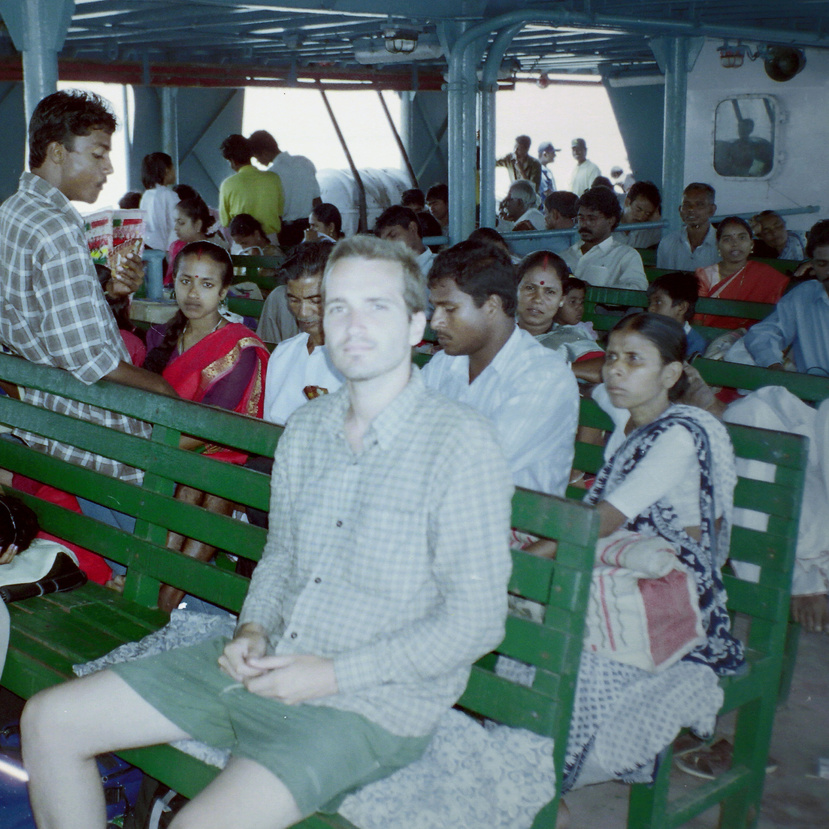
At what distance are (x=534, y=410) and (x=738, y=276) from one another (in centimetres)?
372

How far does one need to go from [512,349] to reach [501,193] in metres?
21.1

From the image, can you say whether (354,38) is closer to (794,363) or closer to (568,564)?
(794,363)

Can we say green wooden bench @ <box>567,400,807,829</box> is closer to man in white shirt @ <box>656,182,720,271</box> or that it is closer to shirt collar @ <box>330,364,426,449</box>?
shirt collar @ <box>330,364,426,449</box>

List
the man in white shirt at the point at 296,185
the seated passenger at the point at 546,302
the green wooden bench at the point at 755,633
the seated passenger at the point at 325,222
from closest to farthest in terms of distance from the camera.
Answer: the green wooden bench at the point at 755,633, the seated passenger at the point at 546,302, the seated passenger at the point at 325,222, the man in white shirt at the point at 296,185

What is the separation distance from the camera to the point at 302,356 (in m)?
4.00

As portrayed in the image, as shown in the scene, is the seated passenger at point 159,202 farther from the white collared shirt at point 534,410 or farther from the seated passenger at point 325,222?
the white collared shirt at point 534,410

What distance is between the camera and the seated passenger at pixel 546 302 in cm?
455

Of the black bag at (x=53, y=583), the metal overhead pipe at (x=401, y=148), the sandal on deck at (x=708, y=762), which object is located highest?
the metal overhead pipe at (x=401, y=148)

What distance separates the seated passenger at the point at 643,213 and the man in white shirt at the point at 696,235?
2.58 metres

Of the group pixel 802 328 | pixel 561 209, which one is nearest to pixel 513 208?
pixel 561 209

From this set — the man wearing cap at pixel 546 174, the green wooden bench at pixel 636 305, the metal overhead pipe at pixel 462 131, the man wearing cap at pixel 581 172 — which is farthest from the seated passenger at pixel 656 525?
the man wearing cap at pixel 581 172

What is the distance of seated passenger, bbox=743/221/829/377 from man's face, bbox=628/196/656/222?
19.5 feet

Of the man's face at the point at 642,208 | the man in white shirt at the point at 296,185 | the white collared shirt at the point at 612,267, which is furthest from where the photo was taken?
the man in white shirt at the point at 296,185

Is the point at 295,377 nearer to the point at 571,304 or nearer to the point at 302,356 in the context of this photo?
the point at 302,356
